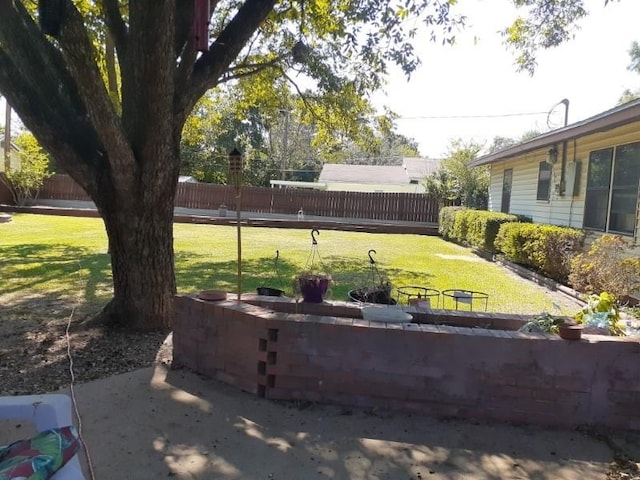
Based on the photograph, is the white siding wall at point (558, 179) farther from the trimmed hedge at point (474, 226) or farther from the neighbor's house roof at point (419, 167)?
the neighbor's house roof at point (419, 167)

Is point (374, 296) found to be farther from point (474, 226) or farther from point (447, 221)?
point (447, 221)

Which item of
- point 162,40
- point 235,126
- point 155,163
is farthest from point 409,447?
point 235,126

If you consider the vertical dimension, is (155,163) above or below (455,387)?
above

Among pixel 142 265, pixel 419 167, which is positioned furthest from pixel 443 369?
pixel 419 167

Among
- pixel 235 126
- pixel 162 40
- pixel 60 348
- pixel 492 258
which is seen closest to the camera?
pixel 162 40

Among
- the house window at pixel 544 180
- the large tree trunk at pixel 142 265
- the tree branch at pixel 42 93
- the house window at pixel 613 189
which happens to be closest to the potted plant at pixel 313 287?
the large tree trunk at pixel 142 265

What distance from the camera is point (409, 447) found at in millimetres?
2881

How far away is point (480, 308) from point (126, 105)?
5.11 metres

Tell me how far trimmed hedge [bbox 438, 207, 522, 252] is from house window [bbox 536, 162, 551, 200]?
86cm

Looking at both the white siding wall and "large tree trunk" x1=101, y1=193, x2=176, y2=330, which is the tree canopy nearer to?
"large tree trunk" x1=101, y1=193, x2=176, y2=330

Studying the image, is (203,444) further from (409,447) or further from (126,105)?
(126,105)

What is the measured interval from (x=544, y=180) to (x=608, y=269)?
538cm

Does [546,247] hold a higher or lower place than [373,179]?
lower

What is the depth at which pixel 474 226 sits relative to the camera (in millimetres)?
13641
